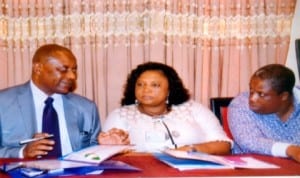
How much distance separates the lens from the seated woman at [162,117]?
243cm

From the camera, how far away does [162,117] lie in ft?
8.26

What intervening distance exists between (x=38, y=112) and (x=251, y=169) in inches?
50.9

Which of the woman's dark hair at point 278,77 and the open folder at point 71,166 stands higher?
the woman's dark hair at point 278,77

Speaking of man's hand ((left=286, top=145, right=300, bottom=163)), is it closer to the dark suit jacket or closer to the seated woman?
the seated woman

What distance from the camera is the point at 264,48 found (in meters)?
3.05

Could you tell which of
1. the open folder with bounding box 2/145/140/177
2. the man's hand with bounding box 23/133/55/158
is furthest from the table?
the man's hand with bounding box 23/133/55/158

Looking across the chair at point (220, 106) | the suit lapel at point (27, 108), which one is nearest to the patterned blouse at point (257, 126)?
the chair at point (220, 106)

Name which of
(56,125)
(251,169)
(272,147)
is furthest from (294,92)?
(56,125)

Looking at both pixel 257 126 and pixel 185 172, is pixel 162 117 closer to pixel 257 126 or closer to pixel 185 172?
pixel 257 126

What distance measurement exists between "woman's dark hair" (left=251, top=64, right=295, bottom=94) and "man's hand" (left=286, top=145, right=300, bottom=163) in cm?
45

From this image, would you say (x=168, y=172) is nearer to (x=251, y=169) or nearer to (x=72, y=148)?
(x=251, y=169)

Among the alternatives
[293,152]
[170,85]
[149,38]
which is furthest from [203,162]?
[149,38]

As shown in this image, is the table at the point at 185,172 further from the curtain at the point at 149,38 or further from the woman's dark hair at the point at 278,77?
the curtain at the point at 149,38

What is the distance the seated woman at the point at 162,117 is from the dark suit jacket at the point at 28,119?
4.5 inches
